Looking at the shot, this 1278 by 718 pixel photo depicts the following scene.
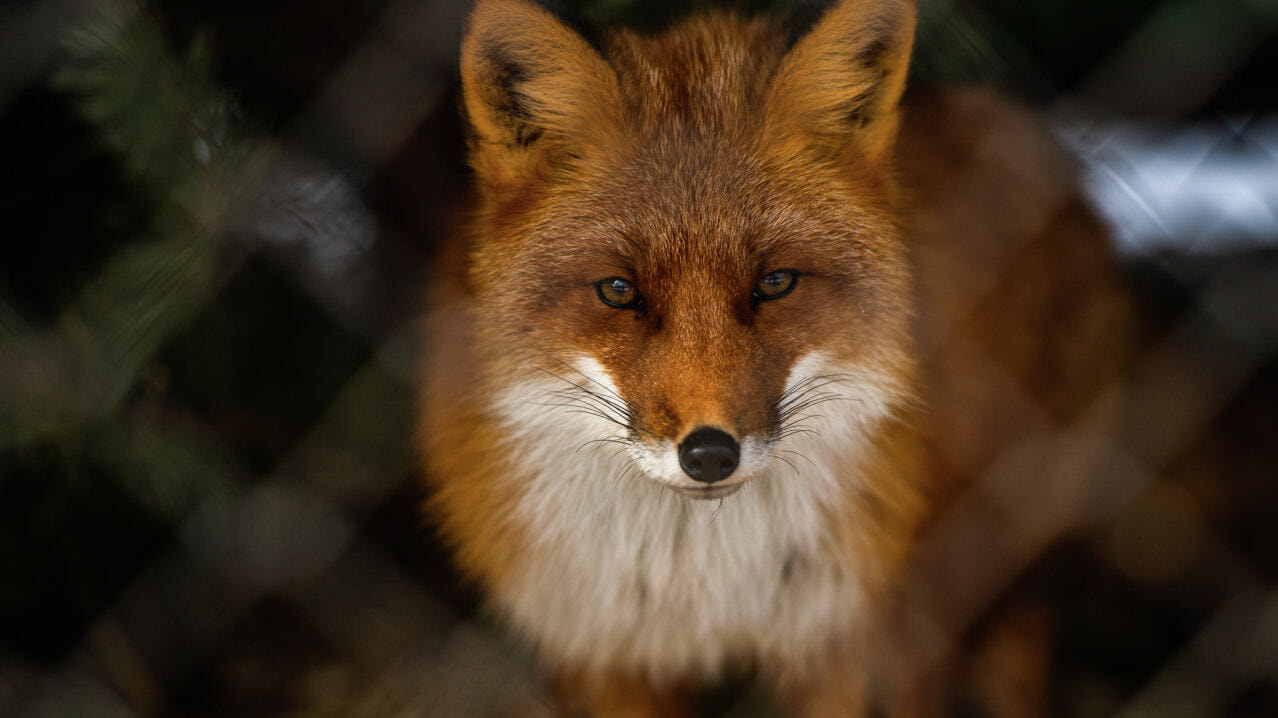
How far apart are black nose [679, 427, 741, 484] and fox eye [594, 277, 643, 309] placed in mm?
219

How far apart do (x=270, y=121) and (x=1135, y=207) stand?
1790 mm

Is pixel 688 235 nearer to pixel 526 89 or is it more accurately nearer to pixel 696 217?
pixel 696 217

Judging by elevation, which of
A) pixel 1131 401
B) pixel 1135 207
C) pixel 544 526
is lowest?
pixel 544 526

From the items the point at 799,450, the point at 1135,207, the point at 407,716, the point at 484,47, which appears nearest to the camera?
the point at 484,47

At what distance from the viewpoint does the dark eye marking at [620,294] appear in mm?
1195

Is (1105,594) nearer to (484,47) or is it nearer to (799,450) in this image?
(799,450)

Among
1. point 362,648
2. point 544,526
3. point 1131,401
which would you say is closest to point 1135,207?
point 1131,401

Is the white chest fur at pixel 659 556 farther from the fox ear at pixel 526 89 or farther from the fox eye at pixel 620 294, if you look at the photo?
the fox ear at pixel 526 89

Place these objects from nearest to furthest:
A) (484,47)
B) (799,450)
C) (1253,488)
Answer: (484,47), (799,450), (1253,488)

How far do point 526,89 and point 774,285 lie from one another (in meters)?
0.42

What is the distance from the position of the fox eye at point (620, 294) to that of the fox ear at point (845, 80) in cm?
29

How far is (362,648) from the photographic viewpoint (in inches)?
80.9

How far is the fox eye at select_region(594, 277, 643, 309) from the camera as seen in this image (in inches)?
47.1

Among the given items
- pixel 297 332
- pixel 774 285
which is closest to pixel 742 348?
pixel 774 285
